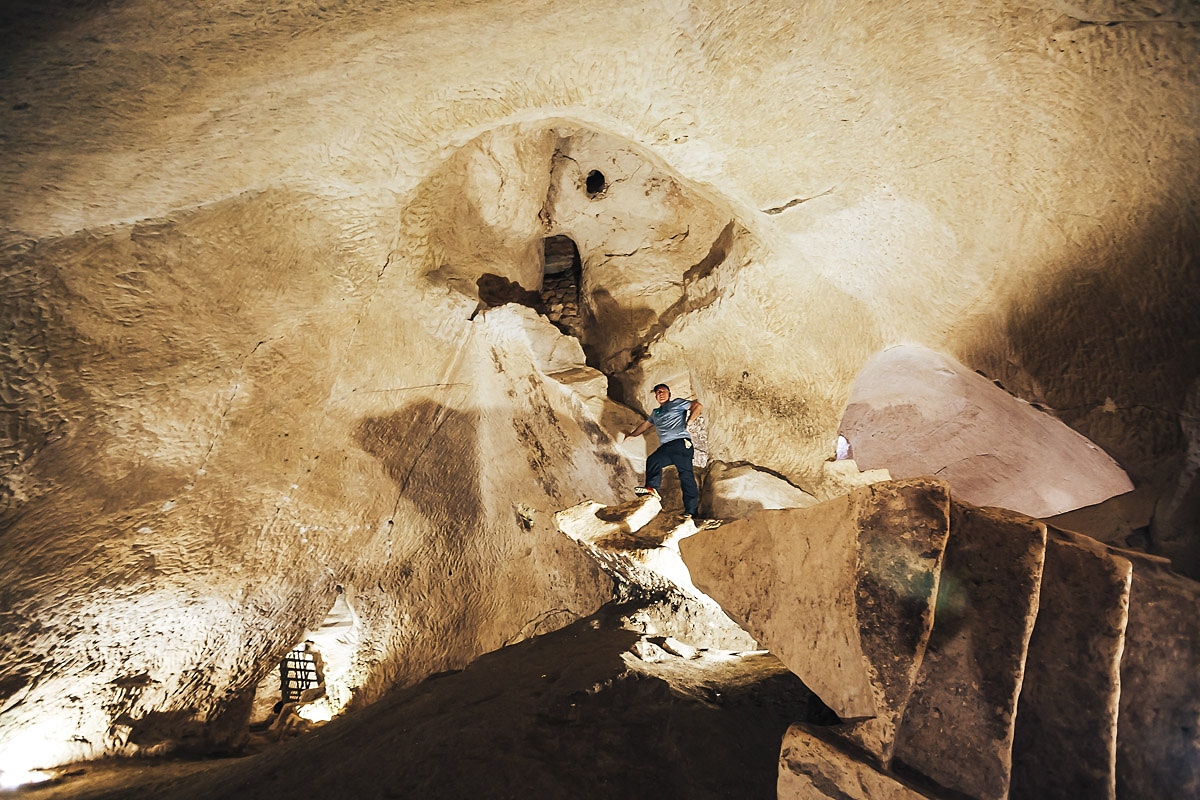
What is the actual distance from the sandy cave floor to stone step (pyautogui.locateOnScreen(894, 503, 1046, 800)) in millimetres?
520

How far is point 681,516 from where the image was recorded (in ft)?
10.0

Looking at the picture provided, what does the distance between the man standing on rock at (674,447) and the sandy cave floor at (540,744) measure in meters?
1.16

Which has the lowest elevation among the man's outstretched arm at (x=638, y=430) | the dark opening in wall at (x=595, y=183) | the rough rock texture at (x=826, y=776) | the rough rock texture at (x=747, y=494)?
the rough rock texture at (x=747, y=494)

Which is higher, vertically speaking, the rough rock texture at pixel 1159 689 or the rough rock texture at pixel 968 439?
the rough rock texture at pixel 1159 689

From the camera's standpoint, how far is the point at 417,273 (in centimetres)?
310

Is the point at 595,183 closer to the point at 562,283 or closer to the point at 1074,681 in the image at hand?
the point at 562,283

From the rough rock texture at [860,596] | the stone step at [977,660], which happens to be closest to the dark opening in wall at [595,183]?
the rough rock texture at [860,596]

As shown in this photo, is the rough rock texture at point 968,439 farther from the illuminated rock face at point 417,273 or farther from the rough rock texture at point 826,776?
the rough rock texture at point 826,776

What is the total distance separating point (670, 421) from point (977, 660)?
2291mm

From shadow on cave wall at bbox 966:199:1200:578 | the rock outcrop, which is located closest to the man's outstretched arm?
shadow on cave wall at bbox 966:199:1200:578

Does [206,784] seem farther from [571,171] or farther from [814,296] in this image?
[571,171]

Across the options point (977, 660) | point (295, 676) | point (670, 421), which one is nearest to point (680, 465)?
point (670, 421)

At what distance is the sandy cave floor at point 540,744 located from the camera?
5.71 feet

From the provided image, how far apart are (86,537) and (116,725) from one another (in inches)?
38.4
